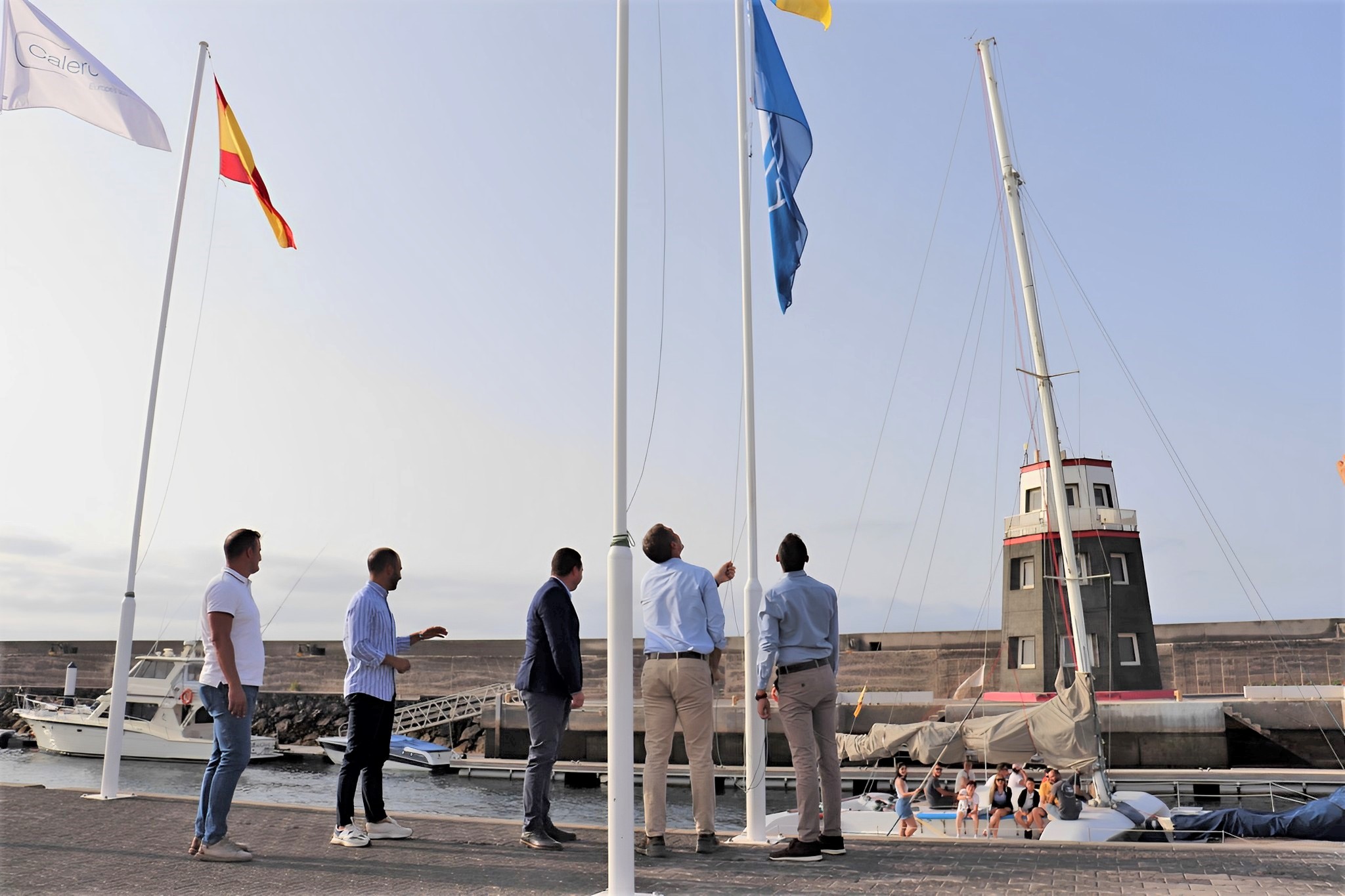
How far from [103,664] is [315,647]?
13527mm

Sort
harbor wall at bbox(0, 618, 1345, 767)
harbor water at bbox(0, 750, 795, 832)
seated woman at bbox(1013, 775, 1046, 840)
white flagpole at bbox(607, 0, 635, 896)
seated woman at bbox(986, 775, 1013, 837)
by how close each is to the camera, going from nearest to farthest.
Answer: white flagpole at bbox(607, 0, 635, 896) < seated woman at bbox(1013, 775, 1046, 840) < seated woman at bbox(986, 775, 1013, 837) < harbor water at bbox(0, 750, 795, 832) < harbor wall at bbox(0, 618, 1345, 767)

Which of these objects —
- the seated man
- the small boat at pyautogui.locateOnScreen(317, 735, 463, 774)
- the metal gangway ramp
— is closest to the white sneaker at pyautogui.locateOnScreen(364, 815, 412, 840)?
the seated man

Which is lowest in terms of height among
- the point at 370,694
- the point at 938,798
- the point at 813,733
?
the point at 938,798

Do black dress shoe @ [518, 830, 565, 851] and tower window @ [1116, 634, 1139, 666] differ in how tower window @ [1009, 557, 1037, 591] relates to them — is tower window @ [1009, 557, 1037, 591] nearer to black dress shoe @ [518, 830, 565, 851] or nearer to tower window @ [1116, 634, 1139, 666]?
tower window @ [1116, 634, 1139, 666]

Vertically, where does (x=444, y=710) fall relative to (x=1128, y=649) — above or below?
below

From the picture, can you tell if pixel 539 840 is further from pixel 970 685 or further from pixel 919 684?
pixel 919 684

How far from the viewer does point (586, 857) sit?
6.34 m

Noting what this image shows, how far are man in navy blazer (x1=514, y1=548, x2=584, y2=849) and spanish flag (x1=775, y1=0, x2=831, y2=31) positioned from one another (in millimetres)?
6497

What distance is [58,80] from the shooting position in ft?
34.9

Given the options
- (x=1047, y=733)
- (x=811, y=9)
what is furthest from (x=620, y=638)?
(x=1047, y=733)

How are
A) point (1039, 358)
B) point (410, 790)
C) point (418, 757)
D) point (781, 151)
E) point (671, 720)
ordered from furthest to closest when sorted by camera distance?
point (418, 757), point (410, 790), point (1039, 358), point (781, 151), point (671, 720)

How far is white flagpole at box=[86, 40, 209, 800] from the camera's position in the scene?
955 centimetres

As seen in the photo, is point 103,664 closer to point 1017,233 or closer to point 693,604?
point 1017,233

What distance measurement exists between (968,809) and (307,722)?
34.6 metres
